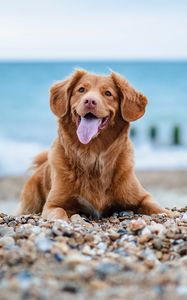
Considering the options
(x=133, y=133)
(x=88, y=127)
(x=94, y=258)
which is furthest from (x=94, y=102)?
(x=133, y=133)

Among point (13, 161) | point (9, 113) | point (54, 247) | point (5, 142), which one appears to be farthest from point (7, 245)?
point (9, 113)

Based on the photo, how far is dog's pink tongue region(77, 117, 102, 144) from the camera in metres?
6.66

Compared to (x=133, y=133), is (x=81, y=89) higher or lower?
higher

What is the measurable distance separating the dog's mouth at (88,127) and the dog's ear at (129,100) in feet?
1.08

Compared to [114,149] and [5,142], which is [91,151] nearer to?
[114,149]

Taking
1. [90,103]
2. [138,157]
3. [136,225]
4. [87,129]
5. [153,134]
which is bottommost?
[138,157]

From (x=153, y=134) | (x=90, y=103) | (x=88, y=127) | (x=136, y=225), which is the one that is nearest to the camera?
(x=136, y=225)

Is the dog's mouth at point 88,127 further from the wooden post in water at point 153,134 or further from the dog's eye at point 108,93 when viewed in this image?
the wooden post in water at point 153,134

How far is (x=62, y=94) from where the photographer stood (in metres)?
7.08

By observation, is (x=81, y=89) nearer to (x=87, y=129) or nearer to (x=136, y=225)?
(x=87, y=129)

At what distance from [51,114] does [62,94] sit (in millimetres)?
23463

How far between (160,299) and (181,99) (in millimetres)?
35136

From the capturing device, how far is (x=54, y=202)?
7094 millimetres

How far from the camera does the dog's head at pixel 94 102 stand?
6583mm
